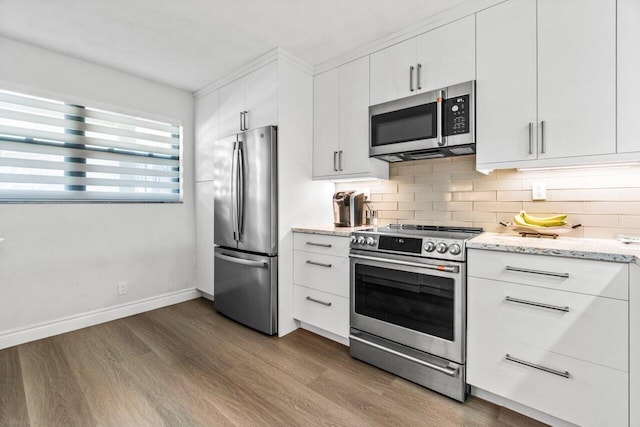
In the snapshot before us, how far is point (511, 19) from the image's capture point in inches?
71.2

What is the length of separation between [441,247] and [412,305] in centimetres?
43

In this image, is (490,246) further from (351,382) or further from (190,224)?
(190,224)

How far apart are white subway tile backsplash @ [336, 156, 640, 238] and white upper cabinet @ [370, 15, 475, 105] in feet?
2.01

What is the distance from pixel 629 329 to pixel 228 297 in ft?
9.06

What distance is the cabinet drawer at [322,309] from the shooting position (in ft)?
7.64

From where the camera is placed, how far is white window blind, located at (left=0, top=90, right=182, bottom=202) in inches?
96.4

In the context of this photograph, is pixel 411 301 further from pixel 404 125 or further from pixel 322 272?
pixel 404 125

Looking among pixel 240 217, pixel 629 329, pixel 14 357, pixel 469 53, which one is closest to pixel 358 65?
pixel 469 53

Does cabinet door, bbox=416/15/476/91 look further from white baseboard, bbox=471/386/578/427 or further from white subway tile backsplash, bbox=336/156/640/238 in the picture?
white baseboard, bbox=471/386/578/427

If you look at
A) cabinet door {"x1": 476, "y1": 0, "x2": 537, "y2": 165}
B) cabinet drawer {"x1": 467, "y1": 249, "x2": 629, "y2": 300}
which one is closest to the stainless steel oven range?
cabinet drawer {"x1": 467, "y1": 249, "x2": 629, "y2": 300}

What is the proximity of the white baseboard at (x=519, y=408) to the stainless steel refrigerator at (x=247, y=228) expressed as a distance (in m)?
1.54

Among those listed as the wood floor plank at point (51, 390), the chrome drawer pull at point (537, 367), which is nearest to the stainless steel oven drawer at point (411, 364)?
the chrome drawer pull at point (537, 367)

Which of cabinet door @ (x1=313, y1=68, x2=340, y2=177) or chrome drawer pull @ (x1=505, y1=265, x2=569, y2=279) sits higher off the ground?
cabinet door @ (x1=313, y1=68, x2=340, y2=177)

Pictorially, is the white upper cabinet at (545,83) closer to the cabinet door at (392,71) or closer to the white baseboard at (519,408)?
the cabinet door at (392,71)
